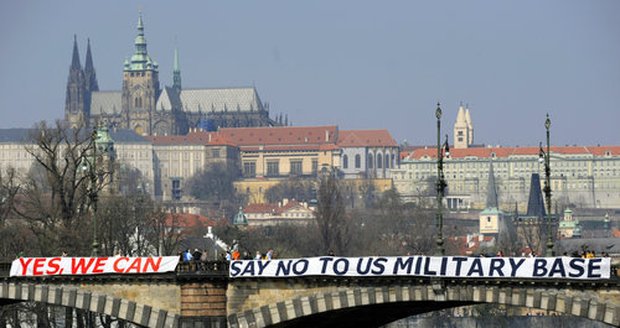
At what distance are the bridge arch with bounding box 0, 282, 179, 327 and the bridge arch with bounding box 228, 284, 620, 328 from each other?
2005 mm

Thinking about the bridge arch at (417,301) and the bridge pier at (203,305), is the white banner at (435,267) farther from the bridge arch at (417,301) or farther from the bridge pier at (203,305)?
the bridge pier at (203,305)

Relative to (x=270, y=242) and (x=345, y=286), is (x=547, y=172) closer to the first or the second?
(x=345, y=286)

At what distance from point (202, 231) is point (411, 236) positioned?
79.1 ft

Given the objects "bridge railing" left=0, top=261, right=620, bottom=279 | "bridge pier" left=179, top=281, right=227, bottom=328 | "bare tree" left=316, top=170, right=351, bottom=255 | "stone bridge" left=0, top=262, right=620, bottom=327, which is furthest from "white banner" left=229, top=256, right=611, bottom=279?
"bare tree" left=316, top=170, right=351, bottom=255

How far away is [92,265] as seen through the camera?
56562mm

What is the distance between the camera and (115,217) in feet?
310

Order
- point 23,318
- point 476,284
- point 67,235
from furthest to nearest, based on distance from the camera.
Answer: point 23,318 → point 67,235 → point 476,284

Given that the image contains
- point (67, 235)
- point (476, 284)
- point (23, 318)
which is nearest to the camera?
point (476, 284)

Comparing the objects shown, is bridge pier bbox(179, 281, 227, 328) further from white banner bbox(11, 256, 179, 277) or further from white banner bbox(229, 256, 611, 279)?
white banner bbox(11, 256, 179, 277)

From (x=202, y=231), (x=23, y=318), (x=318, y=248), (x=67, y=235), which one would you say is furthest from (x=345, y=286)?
(x=202, y=231)

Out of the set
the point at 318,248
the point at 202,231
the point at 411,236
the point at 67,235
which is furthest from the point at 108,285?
the point at 411,236

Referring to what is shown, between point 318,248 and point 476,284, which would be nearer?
point 476,284

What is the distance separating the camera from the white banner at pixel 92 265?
183 feet

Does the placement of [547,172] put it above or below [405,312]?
above
